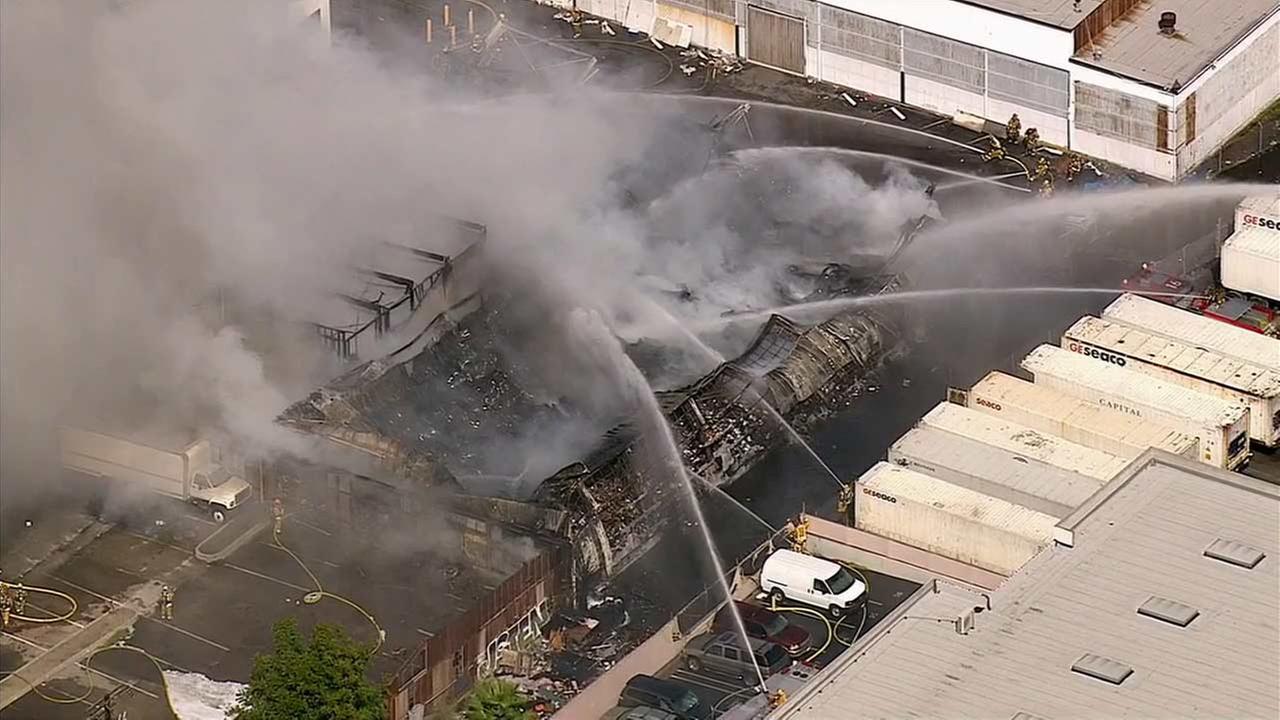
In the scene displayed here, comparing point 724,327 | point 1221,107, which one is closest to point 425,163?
point 724,327

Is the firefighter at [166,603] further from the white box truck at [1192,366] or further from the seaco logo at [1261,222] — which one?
the seaco logo at [1261,222]

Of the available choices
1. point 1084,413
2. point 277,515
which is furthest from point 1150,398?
point 277,515

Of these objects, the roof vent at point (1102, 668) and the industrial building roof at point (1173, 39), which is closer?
the roof vent at point (1102, 668)

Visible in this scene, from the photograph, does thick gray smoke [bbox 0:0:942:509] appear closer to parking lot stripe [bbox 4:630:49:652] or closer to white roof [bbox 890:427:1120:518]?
parking lot stripe [bbox 4:630:49:652]

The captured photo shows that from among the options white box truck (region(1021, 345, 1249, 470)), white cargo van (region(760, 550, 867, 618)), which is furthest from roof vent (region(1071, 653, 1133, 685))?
white box truck (region(1021, 345, 1249, 470))

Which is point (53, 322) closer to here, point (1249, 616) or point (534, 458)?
point (534, 458)

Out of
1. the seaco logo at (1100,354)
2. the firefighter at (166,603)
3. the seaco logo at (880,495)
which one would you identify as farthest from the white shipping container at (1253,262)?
the firefighter at (166,603)
